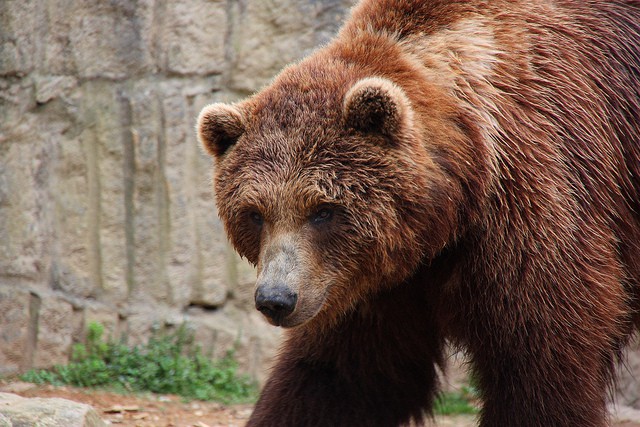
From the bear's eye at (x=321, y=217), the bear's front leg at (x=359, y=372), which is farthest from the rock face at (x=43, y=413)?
the bear's eye at (x=321, y=217)

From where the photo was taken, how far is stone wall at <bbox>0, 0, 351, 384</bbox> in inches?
302

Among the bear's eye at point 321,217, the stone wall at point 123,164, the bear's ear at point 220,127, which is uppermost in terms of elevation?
the bear's ear at point 220,127

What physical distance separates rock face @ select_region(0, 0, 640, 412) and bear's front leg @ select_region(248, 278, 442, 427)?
2.75 m

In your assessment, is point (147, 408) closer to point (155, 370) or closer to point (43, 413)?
point (155, 370)

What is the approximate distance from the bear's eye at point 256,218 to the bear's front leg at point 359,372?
844mm

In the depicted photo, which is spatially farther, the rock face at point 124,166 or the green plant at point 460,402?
the green plant at point 460,402

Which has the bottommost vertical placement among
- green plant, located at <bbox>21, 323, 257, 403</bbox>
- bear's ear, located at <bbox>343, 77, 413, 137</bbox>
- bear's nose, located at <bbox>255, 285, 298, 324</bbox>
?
green plant, located at <bbox>21, 323, 257, 403</bbox>

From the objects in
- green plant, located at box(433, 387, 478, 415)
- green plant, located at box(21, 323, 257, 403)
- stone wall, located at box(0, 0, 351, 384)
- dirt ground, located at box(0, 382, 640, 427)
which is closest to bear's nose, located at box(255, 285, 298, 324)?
dirt ground, located at box(0, 382, 640, 427)

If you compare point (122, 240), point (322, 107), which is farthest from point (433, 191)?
point (122, 240)

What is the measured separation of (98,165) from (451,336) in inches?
156

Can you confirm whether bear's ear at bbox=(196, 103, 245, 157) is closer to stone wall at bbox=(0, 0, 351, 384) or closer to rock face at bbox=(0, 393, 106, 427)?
rock face at bbox=(0, 393, 106, 427)

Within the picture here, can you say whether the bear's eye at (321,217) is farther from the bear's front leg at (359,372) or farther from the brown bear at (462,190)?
the bear's front leg at (359,372)

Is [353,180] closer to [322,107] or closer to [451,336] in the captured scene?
[322,107]

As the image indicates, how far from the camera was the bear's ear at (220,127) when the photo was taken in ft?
15.9
